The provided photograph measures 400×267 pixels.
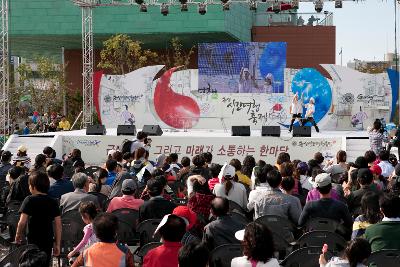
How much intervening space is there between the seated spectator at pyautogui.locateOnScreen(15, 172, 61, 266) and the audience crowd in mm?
10

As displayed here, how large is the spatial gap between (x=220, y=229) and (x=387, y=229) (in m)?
1.55

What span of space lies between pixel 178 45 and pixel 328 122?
62.2 ft

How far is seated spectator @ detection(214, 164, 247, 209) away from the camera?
955 cm

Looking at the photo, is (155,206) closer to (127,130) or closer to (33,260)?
(33,260)

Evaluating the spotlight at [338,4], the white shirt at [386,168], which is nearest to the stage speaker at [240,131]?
the spotlight at [338,4]

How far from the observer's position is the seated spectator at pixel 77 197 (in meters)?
8.86

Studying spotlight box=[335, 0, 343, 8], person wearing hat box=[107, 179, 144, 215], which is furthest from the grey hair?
spotlight box=[335, 0, 343, 8]

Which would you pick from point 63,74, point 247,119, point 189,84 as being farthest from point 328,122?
point 63,74

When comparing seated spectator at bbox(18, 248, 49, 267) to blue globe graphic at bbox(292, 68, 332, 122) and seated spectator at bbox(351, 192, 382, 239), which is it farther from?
blue globe graphic at bbox(292, 68, 332, 122)

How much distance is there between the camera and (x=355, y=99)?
30.2 metres

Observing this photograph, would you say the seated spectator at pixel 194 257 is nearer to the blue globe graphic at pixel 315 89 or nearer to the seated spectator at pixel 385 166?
the seated spectator at pixel 385 166

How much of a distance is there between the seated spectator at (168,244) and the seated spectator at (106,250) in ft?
0.69

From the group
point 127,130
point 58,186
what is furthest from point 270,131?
point 58,186

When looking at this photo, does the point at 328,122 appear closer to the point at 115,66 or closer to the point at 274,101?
the point at 274,101
